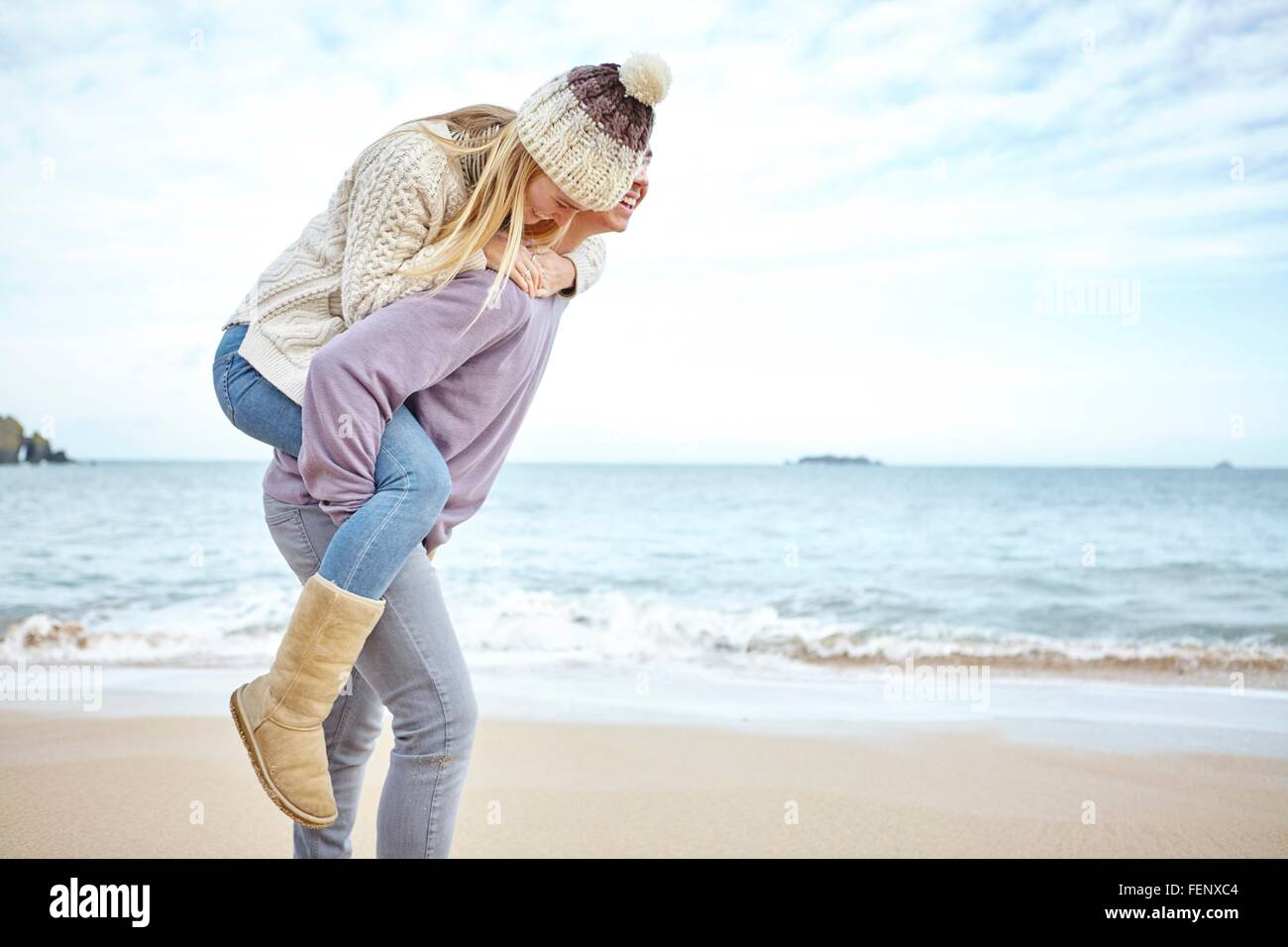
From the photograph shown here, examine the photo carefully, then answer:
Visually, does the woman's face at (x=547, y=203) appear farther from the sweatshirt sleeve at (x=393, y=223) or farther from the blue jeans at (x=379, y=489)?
the blue jeans at (x=379, y=489)

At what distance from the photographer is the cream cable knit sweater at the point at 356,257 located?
1.49m

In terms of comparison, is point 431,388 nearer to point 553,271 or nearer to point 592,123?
point 553,271

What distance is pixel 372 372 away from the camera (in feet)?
4.70

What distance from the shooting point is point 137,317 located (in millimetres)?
16172

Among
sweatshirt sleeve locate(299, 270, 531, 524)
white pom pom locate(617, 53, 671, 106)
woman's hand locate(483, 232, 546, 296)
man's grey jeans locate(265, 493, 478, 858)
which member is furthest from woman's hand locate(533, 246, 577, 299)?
man's grey jeans locate(265, 493, 478, 858)

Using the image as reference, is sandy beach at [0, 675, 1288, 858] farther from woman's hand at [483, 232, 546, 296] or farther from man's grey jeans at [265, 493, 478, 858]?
woman's hand at [483, 232, 546, 296]

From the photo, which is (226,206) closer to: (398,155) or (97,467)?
(398,155)

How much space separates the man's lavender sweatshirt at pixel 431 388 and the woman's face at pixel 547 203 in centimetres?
14

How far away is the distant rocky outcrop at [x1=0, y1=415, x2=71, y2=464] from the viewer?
3183cm

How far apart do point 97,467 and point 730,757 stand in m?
37.3

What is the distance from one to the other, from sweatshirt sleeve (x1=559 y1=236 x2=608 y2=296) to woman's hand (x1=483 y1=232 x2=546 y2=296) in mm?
125

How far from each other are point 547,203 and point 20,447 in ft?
122

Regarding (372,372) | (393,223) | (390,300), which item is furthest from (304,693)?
(393,223)
